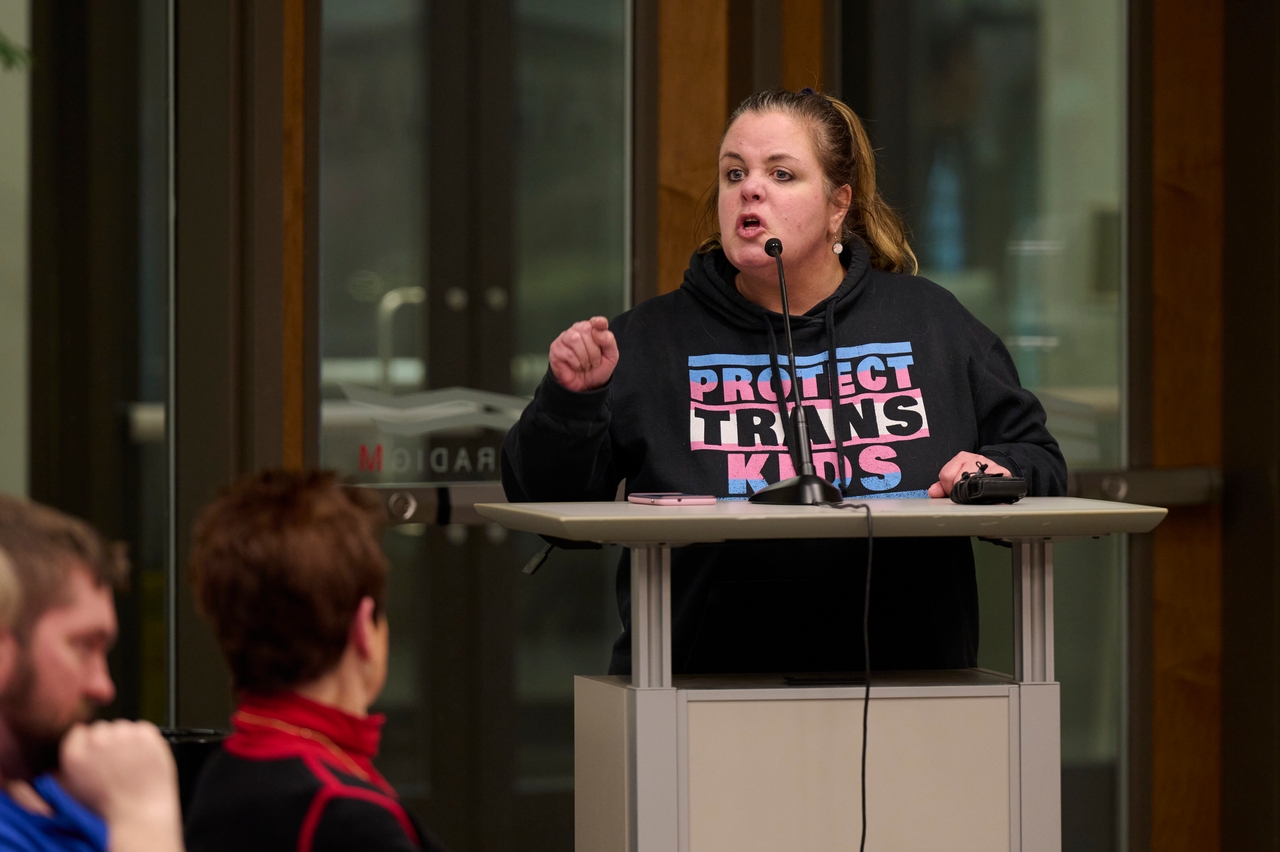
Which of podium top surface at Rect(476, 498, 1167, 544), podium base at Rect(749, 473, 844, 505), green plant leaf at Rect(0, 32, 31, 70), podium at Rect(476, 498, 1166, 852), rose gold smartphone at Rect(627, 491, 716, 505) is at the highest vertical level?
green plant leaf at Rect(0, 32, 31, 70)

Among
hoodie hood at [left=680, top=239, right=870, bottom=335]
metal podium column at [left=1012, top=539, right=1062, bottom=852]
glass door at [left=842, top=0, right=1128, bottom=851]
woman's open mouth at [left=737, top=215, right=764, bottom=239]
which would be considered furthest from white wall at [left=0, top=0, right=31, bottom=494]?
metal podium column at [left=1012, top=539, right=1062, bottom=852]

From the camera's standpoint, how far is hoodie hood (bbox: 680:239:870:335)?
6.75 feet

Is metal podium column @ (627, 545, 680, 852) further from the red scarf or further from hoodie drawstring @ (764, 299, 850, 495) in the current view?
the red scarf

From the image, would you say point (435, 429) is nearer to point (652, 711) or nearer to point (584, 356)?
point (584, 356)

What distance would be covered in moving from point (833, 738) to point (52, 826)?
2.81ft

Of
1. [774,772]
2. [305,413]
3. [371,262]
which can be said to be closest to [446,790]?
[305,413]

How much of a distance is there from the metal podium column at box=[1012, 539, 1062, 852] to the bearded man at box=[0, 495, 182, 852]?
0.98 metres

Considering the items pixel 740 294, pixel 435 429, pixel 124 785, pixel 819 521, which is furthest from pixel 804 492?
pixel 435 429

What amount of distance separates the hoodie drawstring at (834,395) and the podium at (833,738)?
0.83 ft

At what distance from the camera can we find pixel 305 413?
2.96m

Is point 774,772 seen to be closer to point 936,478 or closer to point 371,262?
point 936,478

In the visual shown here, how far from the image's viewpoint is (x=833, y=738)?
1636mm

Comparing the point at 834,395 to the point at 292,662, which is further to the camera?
the point at 834,395

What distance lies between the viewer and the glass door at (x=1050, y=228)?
3340 millimetres
